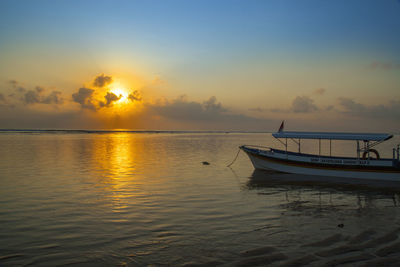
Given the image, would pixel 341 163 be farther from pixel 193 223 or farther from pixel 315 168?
pixel 193 223

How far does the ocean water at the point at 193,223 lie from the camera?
8508mm

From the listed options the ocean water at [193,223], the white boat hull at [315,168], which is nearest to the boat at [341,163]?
the white boat hull at [315,168]

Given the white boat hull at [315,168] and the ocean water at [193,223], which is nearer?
the ocean water at [193,223]

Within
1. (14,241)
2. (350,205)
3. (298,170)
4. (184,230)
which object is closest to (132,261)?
(184,230)

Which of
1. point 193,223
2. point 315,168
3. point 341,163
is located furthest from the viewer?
point 315,168

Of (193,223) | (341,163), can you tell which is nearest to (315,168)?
(341,163)

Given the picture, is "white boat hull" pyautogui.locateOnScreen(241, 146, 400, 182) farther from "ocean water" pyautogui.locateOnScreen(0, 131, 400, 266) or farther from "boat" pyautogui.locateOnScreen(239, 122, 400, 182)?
"ocean water" pyautogui.locateOnScreen(0, 131, 400, 266)

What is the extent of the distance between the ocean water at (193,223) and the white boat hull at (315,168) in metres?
2.83

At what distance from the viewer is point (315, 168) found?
25938 mm

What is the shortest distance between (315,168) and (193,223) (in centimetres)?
1744

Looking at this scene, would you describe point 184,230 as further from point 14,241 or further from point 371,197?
point 371,197

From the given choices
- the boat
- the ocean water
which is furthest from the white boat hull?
the ocean water

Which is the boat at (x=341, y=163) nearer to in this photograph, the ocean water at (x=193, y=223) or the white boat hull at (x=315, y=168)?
the white boat hull at (x=315, y=168)

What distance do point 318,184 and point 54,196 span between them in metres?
18.3
